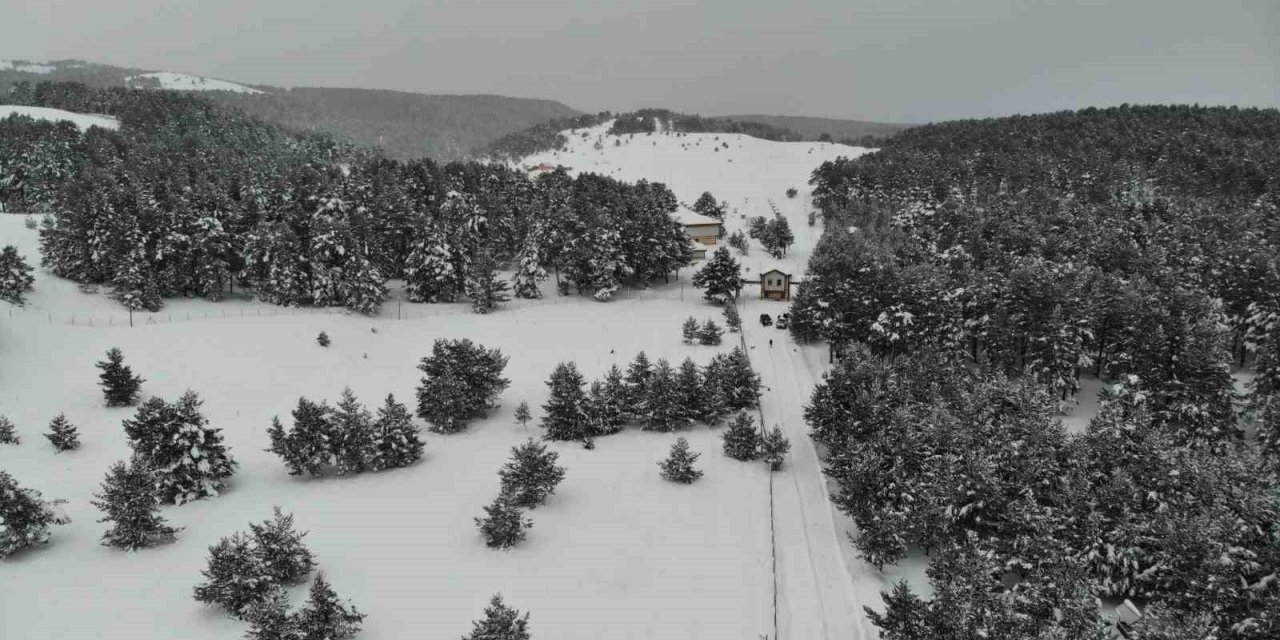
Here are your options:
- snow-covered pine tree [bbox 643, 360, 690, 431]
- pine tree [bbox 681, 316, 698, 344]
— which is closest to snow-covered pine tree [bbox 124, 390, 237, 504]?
snow-covered pine tree [bbox 643, 360, 690, 431]

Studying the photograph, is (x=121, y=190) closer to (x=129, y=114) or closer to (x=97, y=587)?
(x=97, y=587)

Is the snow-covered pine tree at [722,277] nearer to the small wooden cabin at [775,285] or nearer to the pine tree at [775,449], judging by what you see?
the small wooden cabin at [775,285]

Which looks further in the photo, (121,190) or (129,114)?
(129,114)

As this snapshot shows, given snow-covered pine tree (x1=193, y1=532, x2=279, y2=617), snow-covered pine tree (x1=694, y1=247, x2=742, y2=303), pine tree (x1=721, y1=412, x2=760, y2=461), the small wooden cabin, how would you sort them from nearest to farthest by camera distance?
snow-covered pine tree (x1=193, y1=532, x2=279, y2=617) → pine tree (x1=721, y1=412, x2=760, y2=461) → snow-covered pine tree (x1=694, y1=247, x2=742, y2=303) → the small wooden cabin

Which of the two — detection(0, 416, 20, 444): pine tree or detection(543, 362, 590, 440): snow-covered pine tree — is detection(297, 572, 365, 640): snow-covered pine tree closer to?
detection(543, 362, 590, 440): snow-covered pine tree

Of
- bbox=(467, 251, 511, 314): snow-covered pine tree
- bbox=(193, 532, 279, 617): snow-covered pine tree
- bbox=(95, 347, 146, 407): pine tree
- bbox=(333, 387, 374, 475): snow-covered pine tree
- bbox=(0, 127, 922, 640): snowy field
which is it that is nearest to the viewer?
bbox=(193, 532, 279, 617): snow-covered pine tree

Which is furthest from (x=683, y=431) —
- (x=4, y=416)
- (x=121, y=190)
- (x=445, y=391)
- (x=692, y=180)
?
(x=692, y=180)
